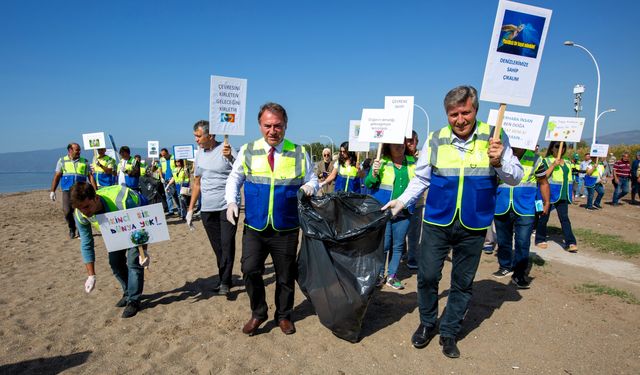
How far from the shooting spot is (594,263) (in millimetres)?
5953

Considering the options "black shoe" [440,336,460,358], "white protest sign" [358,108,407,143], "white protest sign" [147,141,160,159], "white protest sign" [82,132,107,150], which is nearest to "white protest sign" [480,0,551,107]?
"white protest sign" [358,108,407,143]

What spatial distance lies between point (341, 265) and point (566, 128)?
493cm

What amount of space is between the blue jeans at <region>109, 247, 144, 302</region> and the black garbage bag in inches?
74.6

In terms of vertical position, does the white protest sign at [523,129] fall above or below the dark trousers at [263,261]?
above

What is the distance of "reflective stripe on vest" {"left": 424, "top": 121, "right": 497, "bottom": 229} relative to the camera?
288 cm

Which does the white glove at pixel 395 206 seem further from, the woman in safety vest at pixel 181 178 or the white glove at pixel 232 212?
the woman in safety vest at pixel 181 178

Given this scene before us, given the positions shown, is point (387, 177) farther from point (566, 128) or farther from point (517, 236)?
point (566, 128)

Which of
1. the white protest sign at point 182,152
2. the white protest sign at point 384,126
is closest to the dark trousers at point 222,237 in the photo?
the white protest sign at point 384,126

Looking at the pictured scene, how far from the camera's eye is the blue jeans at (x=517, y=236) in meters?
4.70

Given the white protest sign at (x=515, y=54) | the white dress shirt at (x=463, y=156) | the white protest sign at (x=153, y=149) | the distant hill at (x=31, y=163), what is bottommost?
the distant hill at (x=31, y=163)

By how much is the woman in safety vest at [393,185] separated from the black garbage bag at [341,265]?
122cm

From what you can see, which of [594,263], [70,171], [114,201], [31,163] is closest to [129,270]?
[114,201]

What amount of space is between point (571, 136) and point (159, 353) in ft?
21.2

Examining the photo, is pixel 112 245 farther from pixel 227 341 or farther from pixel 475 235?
pixel 475 235
